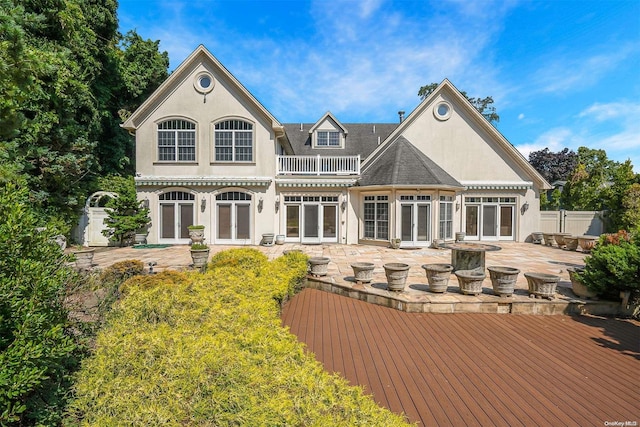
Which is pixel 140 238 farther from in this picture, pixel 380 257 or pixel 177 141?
pixel 380 257

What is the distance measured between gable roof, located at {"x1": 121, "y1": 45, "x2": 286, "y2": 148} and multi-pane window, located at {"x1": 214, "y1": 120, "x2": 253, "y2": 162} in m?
1.58

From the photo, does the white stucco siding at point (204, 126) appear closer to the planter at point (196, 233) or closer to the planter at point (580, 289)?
the planter at point (196, 233)

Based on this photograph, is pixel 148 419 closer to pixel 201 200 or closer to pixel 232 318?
pixel 232 318

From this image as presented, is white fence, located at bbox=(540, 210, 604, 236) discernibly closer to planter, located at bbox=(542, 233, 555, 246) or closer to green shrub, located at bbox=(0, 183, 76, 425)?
planter, located at bbox=(542, 233, 555, 246)

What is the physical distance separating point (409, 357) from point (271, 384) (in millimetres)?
3517

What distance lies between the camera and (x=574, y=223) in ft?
62.5

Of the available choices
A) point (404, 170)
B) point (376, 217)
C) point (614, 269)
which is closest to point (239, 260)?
point (614, 269)

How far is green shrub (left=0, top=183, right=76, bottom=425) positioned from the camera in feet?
7.55

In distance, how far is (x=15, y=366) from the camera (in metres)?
2.30

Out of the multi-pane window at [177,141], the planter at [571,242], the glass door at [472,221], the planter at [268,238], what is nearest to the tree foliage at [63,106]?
the multi-pane window at [177,141]

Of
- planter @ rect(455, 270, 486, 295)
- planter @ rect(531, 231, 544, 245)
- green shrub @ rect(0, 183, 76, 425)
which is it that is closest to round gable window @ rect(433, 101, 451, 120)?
planter @ rect(531, 231, 544, 245)

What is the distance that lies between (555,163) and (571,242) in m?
37.9

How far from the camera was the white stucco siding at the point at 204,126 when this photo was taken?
1739cm

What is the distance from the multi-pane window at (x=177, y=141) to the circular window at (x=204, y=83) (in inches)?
88.4
